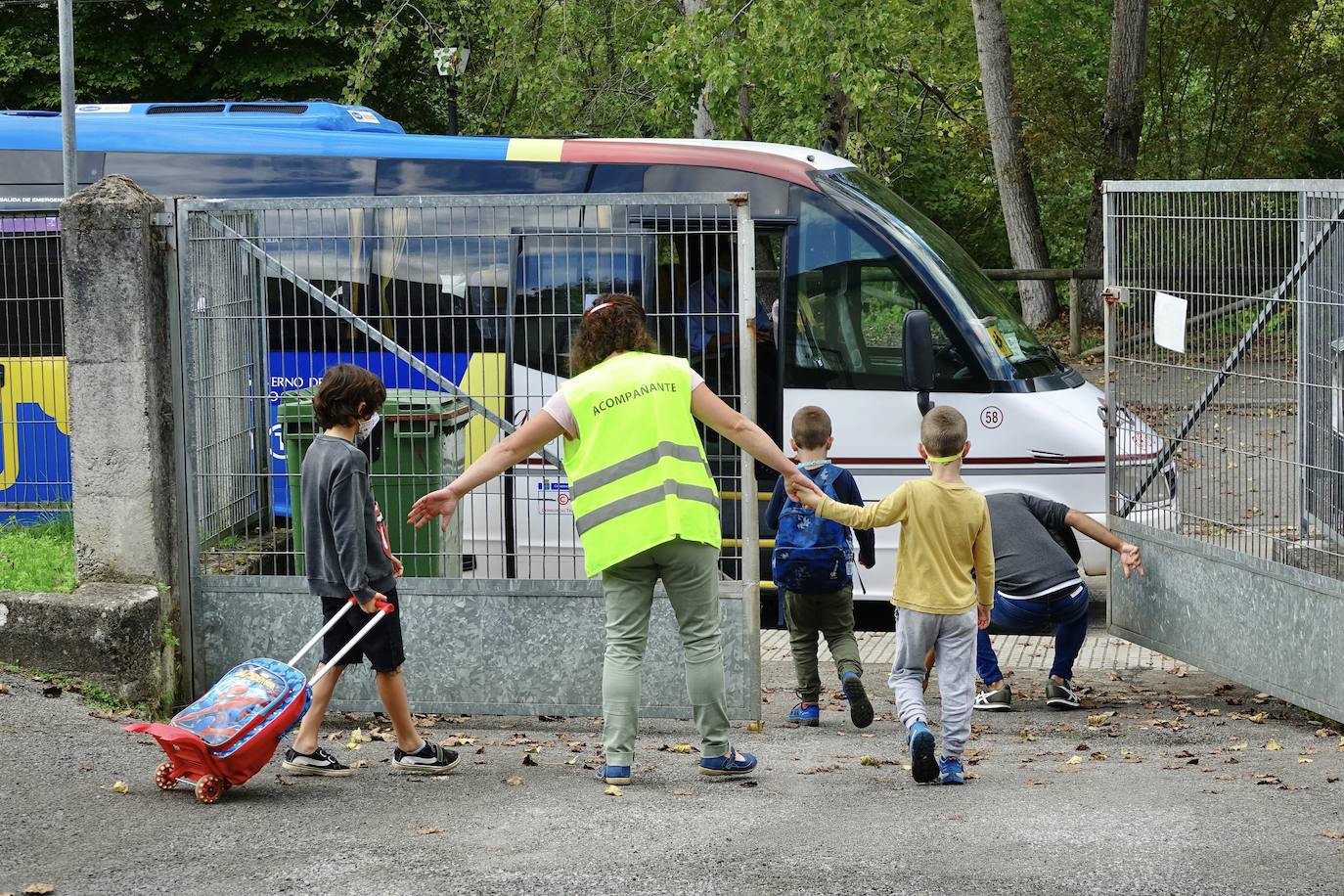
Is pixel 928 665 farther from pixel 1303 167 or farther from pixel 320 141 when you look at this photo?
pixel 1303 167

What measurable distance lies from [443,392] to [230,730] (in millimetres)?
1991

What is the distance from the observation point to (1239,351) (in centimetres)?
694

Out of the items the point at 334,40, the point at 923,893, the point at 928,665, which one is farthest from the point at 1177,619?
the point at 334,40

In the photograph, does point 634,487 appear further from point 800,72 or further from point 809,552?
point 800,72

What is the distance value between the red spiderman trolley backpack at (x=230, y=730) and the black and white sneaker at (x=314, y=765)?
0.96ft

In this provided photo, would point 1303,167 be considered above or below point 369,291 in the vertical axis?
above

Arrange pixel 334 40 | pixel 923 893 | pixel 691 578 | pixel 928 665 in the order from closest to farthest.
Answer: pixel 923 893
pixel 691 578
pixel 928 665
pixel 334 40

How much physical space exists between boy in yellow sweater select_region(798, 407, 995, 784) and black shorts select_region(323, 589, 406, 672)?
1546 mm

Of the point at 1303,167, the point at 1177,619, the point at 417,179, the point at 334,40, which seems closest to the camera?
the point at 1177,619

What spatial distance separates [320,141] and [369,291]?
4.13 meters

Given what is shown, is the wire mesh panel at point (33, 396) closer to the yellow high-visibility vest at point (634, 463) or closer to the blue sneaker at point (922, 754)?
the yellow high-visibility vest at point (634, 463)

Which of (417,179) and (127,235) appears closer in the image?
(127,235)

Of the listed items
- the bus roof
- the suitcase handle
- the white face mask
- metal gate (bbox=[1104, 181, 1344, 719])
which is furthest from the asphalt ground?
the bus roof

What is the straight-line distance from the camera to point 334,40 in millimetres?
28188
